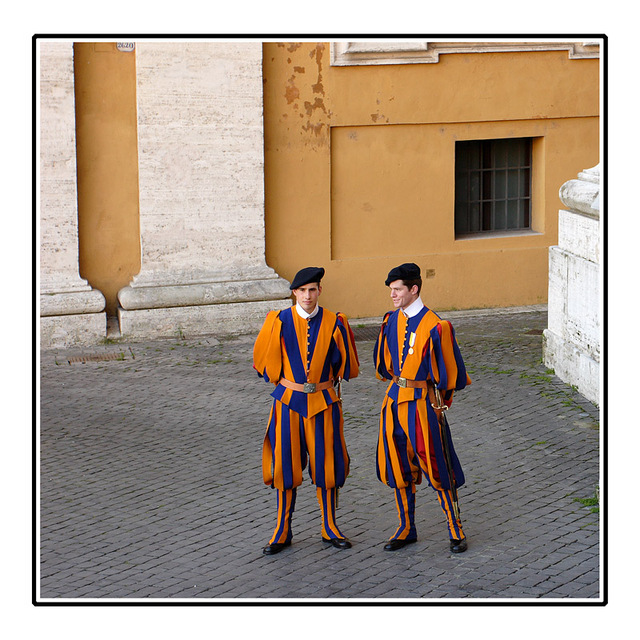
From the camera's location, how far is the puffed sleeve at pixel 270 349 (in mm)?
6219

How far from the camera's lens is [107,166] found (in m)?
11.9

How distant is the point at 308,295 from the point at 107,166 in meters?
6.39

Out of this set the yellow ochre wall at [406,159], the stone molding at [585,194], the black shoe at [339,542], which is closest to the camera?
the black shoe at [339,542]

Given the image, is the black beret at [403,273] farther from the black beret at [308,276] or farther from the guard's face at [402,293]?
the black beret at [308,276]

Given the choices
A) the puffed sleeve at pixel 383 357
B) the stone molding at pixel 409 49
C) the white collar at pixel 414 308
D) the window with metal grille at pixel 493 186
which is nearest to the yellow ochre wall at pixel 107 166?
the stone molding at pixel 409 49

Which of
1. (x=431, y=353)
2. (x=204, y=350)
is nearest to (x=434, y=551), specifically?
(x=431, y=353)

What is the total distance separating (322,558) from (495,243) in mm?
7840

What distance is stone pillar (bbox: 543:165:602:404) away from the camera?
914cm

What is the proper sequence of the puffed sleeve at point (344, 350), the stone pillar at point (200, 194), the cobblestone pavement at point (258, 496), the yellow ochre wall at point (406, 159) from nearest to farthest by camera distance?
the cobblestone pavement at point (258, 496) → the puffed sleeve at point (344, 350) → the stone pillar at point (200, 194) → the yellow ochre wall at point (406, 159)

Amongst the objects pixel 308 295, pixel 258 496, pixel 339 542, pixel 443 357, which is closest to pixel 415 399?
pixel 443 357

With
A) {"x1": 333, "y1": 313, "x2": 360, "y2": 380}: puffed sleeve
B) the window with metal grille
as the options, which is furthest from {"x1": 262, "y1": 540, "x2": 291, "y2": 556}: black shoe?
Result: the window with metal grille

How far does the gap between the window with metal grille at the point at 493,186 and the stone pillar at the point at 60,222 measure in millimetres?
4819

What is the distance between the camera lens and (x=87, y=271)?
39.7 feet

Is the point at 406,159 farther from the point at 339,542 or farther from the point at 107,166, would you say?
the point at 339,542
